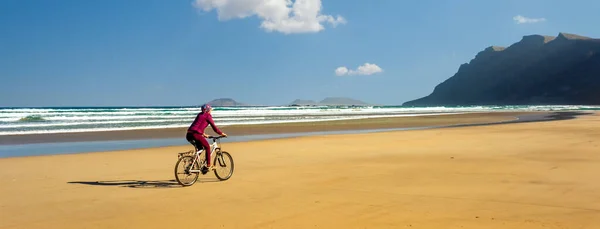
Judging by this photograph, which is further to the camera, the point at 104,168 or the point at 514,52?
the point at 514,52

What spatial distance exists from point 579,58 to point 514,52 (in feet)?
88.9

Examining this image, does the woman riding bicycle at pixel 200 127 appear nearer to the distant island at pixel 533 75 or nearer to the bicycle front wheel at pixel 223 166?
the bicycle front wheel at pixel 223 166

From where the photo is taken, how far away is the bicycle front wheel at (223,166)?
10.1 metres

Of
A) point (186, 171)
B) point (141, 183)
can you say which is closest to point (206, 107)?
point (186, 171)

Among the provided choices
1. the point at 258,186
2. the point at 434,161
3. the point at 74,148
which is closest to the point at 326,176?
the point at 258,186

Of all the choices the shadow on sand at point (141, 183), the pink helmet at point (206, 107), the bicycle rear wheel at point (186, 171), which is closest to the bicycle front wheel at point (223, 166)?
the shadow on sand at point (141, 183)

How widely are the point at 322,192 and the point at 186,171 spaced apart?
305 centimetres

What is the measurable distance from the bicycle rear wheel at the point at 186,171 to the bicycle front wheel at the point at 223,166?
1.70 ft

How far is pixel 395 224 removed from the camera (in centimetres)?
593

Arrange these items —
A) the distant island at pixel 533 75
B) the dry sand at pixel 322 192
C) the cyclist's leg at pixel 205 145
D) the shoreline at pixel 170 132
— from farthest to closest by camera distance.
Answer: the distant island at pixel 533 75 < the shoreline at pixel 170 132 < the cyclist's leg at pixel 205 145 < the dry sand at pixel 322 192

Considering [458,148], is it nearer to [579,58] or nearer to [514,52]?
[579,58]

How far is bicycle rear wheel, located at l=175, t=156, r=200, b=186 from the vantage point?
9.38 m

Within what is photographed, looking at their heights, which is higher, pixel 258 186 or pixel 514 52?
pixel 514 52

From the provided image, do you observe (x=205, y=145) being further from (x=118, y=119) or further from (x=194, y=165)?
(x=118, y=119)
